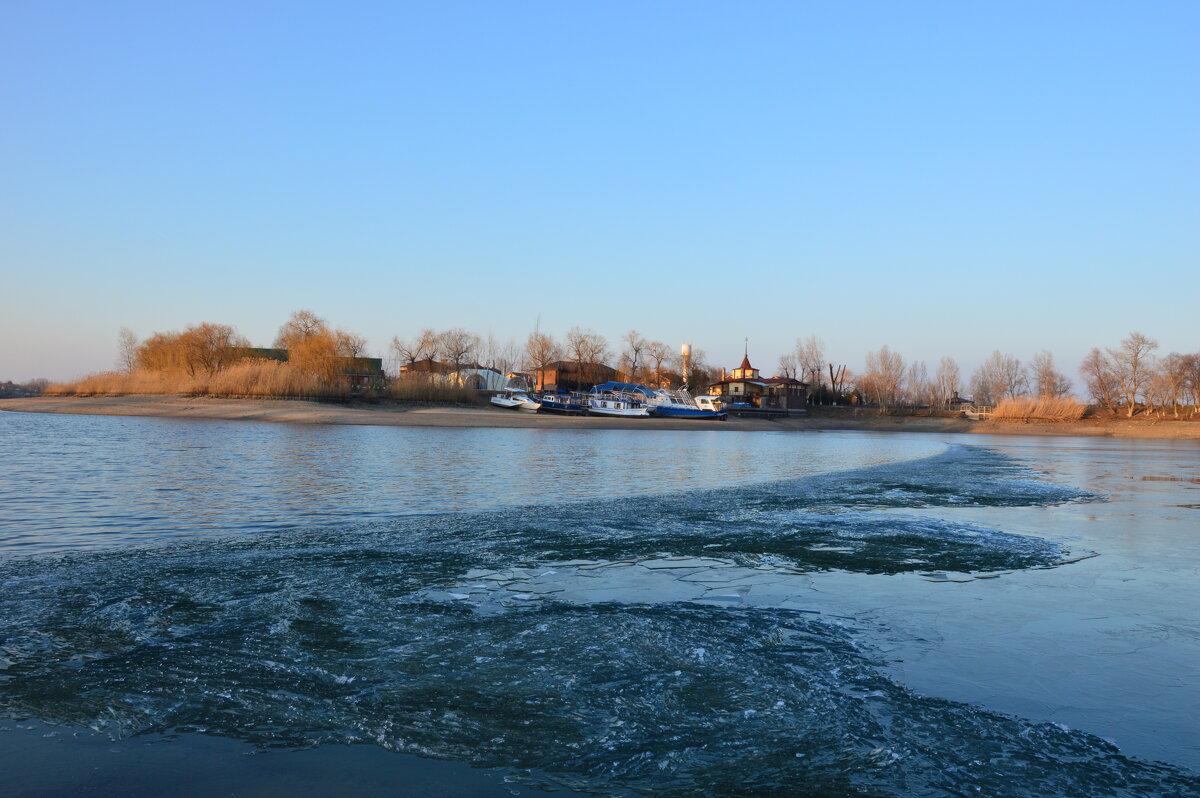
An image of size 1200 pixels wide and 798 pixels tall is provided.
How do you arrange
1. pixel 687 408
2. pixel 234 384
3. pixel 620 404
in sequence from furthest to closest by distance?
pixel 687 408
pixel 620 404
pixel 234 384

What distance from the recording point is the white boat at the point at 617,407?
72.2 m

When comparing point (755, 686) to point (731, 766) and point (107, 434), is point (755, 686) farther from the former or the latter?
point (107, 434)

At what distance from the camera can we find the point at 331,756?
3625 mm

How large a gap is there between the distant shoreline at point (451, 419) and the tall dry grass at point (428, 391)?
2.14 m

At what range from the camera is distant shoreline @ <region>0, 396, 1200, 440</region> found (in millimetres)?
51750

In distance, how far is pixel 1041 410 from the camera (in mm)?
69250

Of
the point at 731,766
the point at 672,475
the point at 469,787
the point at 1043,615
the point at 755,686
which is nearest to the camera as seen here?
the point at 469,787

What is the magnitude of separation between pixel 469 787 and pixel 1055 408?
77.5 m

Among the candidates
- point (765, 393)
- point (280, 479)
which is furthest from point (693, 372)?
point (280, 479)

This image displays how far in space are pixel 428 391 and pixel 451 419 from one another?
13660mm

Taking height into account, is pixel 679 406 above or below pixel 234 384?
below

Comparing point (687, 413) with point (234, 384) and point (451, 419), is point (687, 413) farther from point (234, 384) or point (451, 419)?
point (234, 384)

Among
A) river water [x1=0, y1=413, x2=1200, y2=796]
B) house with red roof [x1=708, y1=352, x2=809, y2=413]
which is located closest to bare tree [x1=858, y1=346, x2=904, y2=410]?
house with red roof [x1=708, y1=352, x2=809, y2=413]

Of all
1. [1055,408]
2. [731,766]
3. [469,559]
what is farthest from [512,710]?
[1055,408]
